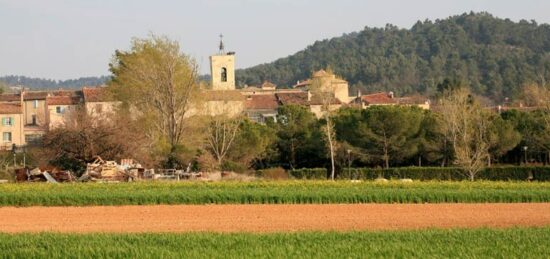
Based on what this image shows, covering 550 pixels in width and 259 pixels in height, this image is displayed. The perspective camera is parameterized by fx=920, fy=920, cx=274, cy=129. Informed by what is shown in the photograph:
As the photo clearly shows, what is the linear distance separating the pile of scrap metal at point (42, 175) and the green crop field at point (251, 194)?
8.60m

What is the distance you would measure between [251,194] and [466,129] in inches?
1118

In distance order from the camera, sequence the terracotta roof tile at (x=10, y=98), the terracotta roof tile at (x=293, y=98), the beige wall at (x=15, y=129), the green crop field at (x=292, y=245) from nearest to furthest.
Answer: the green crop field at (x=292, y=245) → the beige wall at (x=15, y=129) → the terracotta roof tile at (x=293, y=98) → the terracotta roof tile at (x=10, y=98)

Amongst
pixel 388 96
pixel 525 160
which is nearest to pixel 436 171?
pixel 525 160

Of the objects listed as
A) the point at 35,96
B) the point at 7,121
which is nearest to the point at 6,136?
the point at 7,121

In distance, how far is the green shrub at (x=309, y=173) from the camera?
61.6 m

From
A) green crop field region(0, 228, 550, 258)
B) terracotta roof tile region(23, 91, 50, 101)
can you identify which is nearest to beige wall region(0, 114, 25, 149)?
terracotta roof tile region(23, 91, 50, 101)

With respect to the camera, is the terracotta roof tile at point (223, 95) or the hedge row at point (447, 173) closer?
the hedge row at point (447, 173)

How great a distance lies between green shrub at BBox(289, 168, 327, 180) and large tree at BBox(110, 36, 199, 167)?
7898 millimetres

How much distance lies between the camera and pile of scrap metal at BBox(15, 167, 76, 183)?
50438mm

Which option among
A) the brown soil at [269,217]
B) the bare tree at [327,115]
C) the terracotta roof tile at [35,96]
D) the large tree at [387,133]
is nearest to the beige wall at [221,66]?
the terracotta roof tile at [35,96]

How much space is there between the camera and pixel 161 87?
62062 millimetres

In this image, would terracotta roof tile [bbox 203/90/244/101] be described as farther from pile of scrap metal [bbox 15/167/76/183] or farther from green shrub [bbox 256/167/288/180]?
pile of scrap metal [bbox 15/167/76/183]

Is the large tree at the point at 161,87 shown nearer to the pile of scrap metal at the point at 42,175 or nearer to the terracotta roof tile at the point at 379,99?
the pile of scrap metal at the point at 42,175

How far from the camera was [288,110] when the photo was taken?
7531 cm
